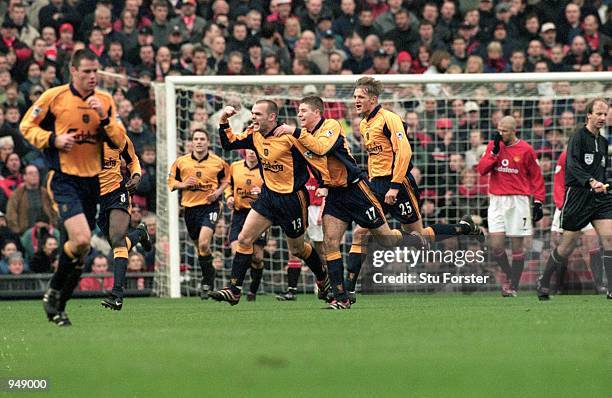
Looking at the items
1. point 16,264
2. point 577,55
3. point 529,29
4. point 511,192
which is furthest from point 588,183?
point 16,264

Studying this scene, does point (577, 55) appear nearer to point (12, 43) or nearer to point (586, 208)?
point (586, 208)

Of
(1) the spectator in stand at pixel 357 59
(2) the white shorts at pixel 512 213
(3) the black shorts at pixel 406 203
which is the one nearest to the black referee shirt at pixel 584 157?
(3) the black shorts at pixel 406 203

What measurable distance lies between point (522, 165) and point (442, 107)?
305 cm

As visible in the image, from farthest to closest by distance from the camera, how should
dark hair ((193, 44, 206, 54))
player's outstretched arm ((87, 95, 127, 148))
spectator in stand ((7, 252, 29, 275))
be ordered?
1. dark hair ((193, 44, 206, 54))
2. spectator in stand ((7, 252, 29, 275))
3. player's outstretched arm ((87, 95, 127, 148))

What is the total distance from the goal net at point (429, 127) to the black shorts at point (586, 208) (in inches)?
153

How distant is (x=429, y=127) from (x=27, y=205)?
618 cm

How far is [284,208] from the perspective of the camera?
43.2 ft

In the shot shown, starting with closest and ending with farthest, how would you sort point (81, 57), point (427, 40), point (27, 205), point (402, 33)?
point (81, 57), point (27, 205), point (427, 40), point (402, 33)

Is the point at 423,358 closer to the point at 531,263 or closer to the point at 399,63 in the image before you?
the point at 531,263

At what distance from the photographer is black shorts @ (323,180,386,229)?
42.8ft

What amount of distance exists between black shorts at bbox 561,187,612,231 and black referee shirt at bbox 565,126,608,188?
0.49 ft

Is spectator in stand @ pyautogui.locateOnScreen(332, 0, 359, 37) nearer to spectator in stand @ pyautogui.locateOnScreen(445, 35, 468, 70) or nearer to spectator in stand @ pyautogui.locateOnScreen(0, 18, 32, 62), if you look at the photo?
spectator in stand @ pyautogui.locateOnScreen(445, 35, 468, 70)

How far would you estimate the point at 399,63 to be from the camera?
2053cm

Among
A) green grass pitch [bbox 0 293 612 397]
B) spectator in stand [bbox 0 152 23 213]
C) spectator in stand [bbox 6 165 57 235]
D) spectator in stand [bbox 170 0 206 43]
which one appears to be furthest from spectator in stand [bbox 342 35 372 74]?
green grass pitch [bbox 0 293 612 397]
